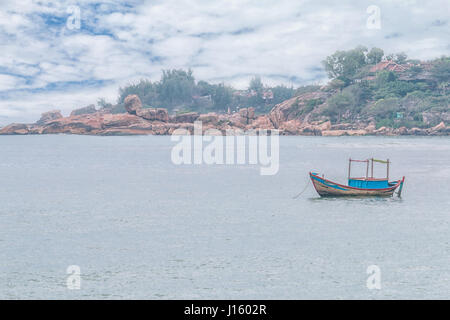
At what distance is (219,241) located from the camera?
23672 millimetres

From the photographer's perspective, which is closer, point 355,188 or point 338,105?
point 355,188

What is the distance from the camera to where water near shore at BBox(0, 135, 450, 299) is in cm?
1764

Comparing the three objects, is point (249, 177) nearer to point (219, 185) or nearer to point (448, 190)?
point (219, 185)

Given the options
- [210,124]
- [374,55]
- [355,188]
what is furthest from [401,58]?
[355,188]

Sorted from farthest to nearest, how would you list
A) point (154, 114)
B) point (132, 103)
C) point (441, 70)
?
point (154, 114) < point (132, 103) < point (441, 70)

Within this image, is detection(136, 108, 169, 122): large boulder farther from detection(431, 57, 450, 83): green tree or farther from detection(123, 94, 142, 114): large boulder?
detection(431, 57, 450, 83): green tree

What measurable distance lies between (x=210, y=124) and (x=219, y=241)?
13708 centimetres

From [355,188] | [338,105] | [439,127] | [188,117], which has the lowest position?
[355,188]

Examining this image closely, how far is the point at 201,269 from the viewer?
63.5 feet

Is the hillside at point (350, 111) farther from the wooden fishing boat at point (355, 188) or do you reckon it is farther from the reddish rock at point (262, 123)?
the wooden fishing boat at point (355, 188)

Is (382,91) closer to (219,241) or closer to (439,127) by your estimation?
(439,127)

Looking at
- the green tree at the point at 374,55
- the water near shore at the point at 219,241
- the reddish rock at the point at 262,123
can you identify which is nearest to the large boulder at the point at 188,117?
the reddish rock at the point at 262,123

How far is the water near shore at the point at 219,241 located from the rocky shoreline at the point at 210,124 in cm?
10967
